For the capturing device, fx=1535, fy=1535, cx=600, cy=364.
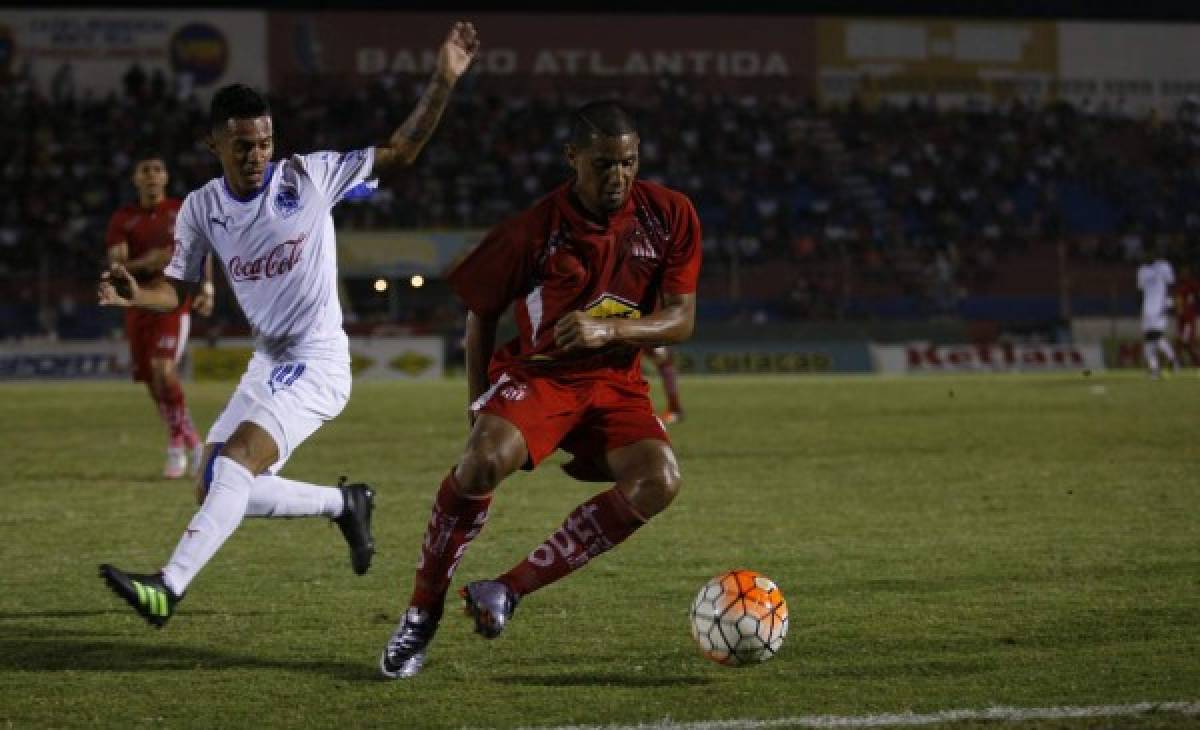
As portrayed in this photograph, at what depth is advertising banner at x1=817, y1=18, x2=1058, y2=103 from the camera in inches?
1892

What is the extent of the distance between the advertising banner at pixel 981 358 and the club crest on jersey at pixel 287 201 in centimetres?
2881

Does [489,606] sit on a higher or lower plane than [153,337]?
lower

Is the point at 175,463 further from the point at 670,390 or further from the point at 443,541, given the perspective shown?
the point at 443,541

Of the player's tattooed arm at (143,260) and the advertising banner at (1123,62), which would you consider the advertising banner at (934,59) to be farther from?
the player's tattooed arm at (143,260)

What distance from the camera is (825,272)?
35719 mm

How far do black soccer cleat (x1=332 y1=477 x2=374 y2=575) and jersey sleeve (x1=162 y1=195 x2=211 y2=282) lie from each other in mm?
1173

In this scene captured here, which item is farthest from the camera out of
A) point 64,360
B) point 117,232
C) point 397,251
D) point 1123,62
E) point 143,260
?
point 1123,62

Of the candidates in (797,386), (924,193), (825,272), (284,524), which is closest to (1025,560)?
(284,524)

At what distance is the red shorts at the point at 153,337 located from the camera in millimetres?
13016

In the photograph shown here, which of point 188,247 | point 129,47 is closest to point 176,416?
point 188,247

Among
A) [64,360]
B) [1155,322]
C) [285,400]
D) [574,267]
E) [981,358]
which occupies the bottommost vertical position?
[981,358]

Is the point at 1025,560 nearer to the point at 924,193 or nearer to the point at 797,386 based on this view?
the point at 797,386

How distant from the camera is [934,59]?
1919 inches

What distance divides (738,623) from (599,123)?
187cm
